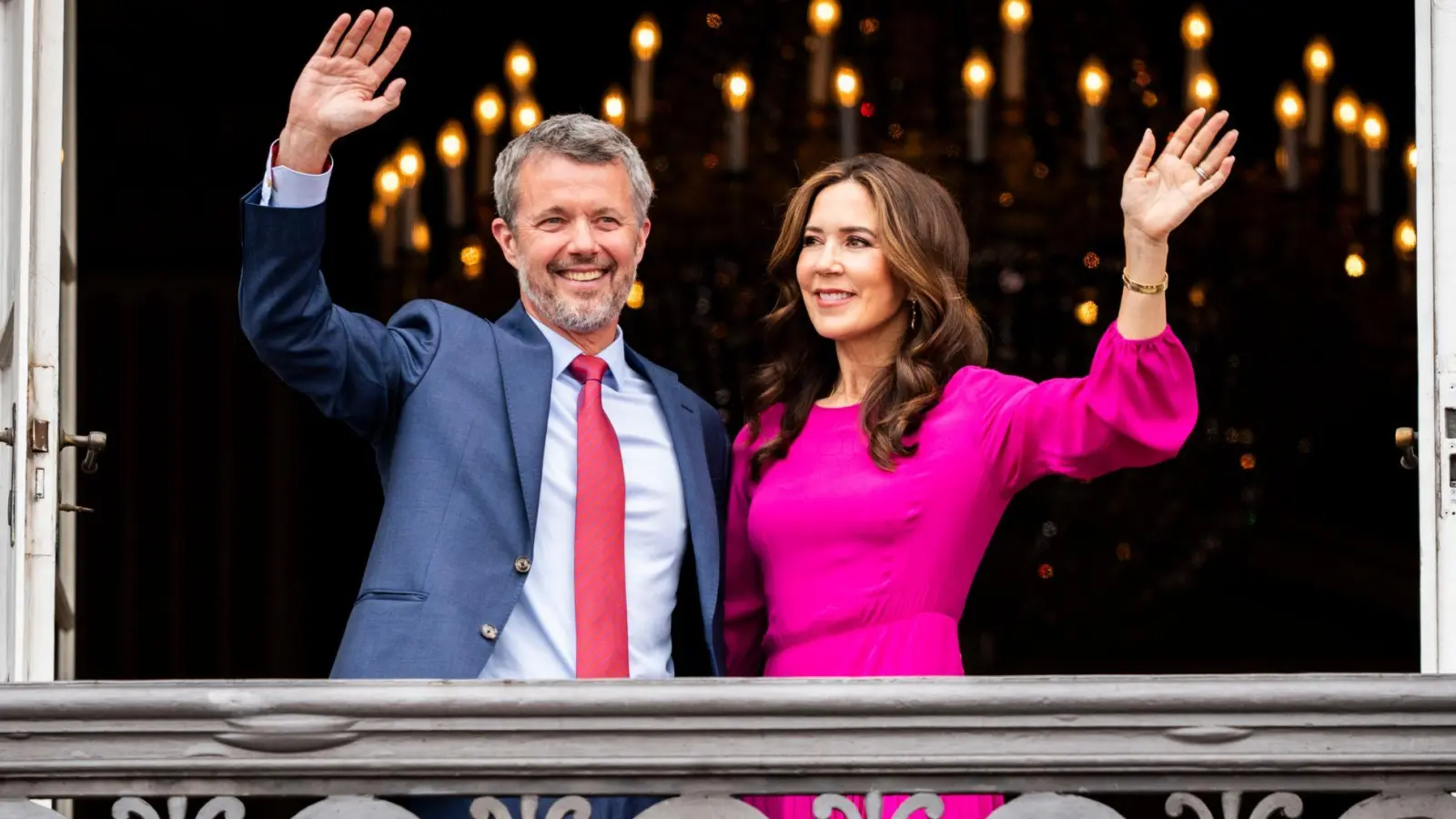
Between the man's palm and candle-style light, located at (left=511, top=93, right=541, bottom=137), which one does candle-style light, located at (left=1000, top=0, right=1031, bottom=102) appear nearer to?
candle-style light, located at (left=511, top=93, right=541, bottom=137)

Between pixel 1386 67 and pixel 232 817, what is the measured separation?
7.14m

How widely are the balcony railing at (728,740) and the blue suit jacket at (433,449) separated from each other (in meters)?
0.34

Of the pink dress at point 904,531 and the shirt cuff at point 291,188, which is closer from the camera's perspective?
the shirt cuff at point 291,188

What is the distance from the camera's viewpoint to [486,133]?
686 centimetres

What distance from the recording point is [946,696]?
2.71 meters

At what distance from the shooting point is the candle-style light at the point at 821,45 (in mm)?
6320

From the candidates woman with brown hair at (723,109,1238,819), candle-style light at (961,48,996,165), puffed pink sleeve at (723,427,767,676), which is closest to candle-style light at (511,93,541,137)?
candle-style light at (961,48,996,165)

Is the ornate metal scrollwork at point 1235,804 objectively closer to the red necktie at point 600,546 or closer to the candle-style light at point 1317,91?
the red necktie at point 600,546

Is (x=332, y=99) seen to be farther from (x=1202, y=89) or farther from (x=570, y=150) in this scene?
(x=1202, y=89)

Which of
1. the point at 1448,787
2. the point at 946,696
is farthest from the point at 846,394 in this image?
the point at 1448,787

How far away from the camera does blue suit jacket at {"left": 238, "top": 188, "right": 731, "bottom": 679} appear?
10.0 ft

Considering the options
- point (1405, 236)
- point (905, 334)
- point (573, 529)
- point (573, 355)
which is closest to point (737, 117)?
point (1405, 236)

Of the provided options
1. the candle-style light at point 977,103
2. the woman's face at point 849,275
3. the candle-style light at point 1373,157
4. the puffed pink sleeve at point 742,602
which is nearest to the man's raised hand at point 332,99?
the woman's face at point 849,275

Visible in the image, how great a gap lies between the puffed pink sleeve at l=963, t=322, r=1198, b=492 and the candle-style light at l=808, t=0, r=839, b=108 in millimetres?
3095
